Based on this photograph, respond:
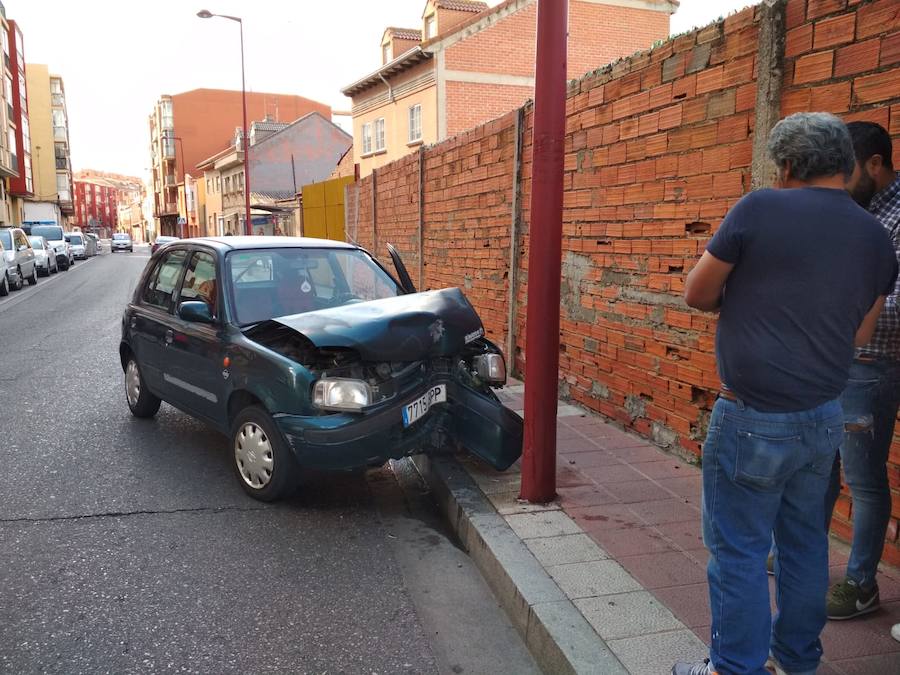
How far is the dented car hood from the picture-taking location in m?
4.10

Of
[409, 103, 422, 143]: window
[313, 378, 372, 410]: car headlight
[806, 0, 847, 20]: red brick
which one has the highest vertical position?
[409, 103, 422, 143]: window

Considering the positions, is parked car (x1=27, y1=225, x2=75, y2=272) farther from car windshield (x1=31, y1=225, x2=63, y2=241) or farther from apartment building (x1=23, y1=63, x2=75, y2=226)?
apartment building (x1=23, y1=63, x2=75, y2=226)

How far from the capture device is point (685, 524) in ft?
12.4

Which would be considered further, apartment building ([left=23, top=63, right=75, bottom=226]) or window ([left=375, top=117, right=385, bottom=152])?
apartment building ([left=23, top=63, right=75, bottom=226])

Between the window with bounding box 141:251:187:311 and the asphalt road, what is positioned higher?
the window with bounding box 141:251:187:311

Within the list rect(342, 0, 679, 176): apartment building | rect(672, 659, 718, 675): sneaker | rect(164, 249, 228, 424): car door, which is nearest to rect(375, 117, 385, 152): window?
rect(342, 0, 679, 176): apartment building

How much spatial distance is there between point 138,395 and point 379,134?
2629cm

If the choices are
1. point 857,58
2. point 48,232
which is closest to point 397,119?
point 48,232

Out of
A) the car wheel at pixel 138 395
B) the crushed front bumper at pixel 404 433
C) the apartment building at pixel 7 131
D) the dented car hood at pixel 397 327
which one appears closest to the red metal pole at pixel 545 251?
the crushed front bumper at pixel 404 433

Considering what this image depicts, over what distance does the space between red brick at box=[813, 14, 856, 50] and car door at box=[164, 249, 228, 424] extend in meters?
3.87

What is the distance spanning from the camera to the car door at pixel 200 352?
4871 millimetres

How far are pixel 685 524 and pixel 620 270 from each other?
7.21 ft

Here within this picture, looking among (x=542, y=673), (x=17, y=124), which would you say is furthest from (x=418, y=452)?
(x=17, y=124)

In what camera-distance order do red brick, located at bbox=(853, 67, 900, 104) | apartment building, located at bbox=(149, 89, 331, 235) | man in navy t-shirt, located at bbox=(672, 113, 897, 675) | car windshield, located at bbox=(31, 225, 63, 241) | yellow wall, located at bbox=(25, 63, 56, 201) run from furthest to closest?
1. apartment building, located at bbox=(149, 89, 331, 235)
2. yellow wall, located at bbox=(25, 63, 56, 201)
3. car windshield, located at bbox=(31, 225, 63, 241)
4. red brick, located at bbox=(853, 67, 900, 104)
5. man in navy t-shirt, located at bbox=(672, 113, 897, 675)
